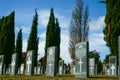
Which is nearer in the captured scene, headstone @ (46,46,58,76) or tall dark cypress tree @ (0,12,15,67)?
headstone @ (46,46,58,76)

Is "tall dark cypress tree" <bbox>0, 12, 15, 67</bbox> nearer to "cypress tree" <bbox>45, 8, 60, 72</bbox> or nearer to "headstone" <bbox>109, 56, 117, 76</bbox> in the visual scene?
"cypress tree" <bbox>45, 8, 60, 72</bbox>

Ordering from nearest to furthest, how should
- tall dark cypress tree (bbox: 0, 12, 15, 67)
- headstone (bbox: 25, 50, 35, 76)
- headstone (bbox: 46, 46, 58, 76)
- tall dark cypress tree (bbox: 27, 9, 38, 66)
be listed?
headstone (bbox: 46, 46, 58, 76) → headstone (bbox: 25, 50, 35, 76) → tall dark cypress tree (bbox: 0, 12, 15, 67) → tall dark cypress tree (bbox: 27, 9, 38, 66)

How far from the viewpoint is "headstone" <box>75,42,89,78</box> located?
49.8 feet

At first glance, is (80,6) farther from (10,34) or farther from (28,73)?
(28,73)

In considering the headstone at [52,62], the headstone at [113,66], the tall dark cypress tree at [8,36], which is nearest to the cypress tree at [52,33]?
the tall dark cypress tree at [8,36]

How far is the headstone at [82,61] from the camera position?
49.8 ft

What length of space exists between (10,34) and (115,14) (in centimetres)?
1964

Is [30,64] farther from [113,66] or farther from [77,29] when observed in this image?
[77,29]

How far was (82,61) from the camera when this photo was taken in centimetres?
1541

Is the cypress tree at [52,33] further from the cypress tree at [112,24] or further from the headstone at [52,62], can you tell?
the headstone at [52,62]

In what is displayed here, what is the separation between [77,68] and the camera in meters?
15.9

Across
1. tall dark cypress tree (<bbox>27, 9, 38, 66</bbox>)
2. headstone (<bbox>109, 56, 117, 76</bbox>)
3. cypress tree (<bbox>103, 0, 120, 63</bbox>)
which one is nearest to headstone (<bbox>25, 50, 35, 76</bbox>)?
headstone (<bbox>109, 56, 117, 76</bbox>)

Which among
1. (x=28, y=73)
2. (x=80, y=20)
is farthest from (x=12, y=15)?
(x=28, y=73)

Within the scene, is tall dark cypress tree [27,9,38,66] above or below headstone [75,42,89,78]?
above
